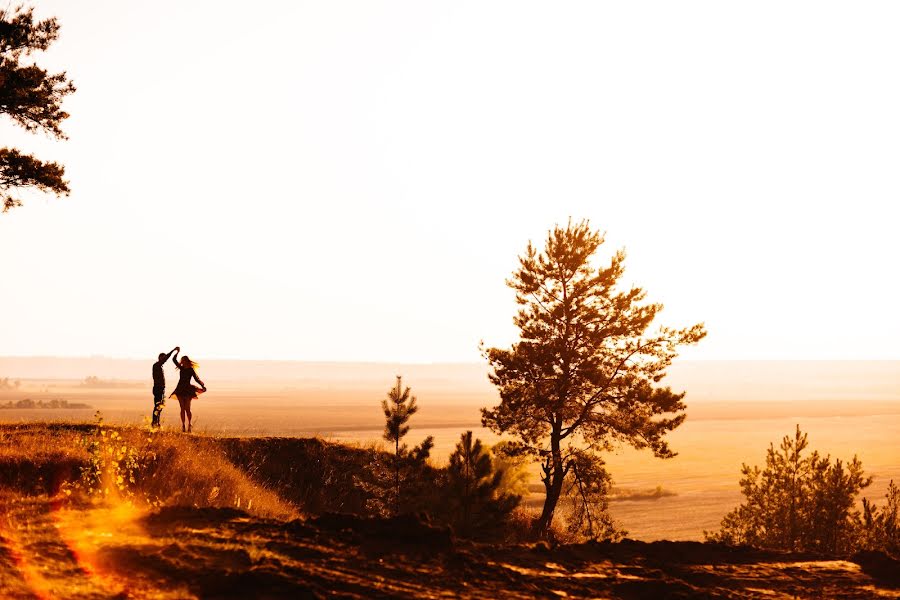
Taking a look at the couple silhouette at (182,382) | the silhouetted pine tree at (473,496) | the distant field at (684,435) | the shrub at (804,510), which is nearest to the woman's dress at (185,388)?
the couple silhouette at (182,382)

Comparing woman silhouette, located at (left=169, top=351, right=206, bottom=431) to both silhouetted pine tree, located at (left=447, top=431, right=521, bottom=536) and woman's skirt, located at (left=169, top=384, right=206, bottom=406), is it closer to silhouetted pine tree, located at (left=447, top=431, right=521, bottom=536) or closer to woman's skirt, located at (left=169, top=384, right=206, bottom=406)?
woman's skirt, located at (left=169, top=384, right=206, bottom=406)

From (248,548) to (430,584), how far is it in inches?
89.4

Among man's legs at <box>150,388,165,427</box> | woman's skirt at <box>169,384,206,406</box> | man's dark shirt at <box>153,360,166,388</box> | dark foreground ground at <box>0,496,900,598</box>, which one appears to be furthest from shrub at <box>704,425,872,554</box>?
man's dark shirt at <box>153,360,166,388</box>

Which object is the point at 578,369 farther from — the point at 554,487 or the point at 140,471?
the point at 140,471

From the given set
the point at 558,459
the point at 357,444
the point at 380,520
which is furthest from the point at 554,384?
the point at 380,520

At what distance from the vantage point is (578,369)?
2692 centimetres

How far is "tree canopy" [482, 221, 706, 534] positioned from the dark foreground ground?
49.7 feet

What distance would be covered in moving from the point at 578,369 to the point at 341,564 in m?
18.9

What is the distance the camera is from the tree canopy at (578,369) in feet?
87.7

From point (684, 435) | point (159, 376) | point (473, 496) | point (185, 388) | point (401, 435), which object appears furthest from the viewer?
point (684, 435)

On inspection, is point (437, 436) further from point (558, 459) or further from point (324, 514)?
point (324, 514)

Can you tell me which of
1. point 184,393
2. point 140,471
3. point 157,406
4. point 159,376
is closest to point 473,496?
point 184,393

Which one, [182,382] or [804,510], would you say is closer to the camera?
[182,382]

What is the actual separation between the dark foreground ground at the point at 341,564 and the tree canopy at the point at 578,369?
15.1 meters
